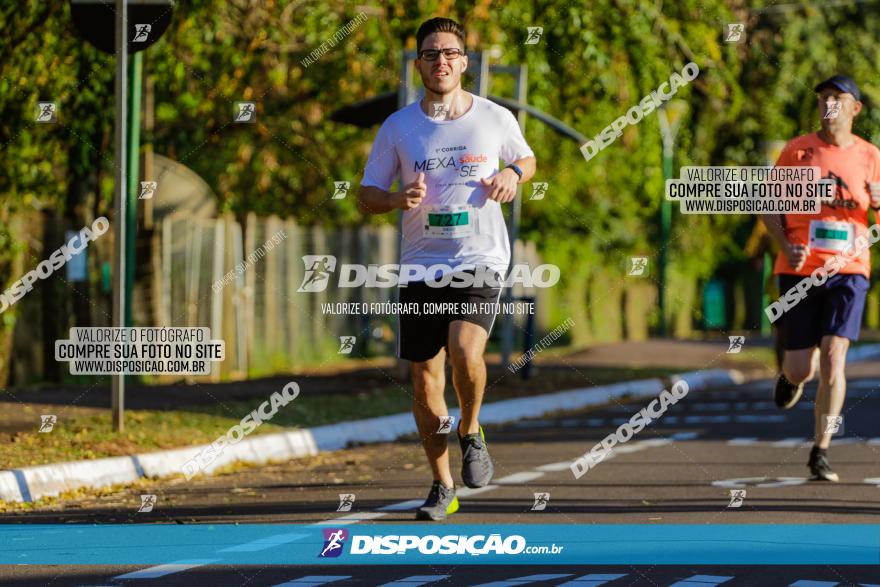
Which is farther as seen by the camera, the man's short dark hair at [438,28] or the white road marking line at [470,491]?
the white road marking line at [470,491]

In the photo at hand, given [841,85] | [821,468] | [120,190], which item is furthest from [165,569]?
[120,190]

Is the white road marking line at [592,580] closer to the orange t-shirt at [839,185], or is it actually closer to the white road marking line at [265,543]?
the white road marking line at [265,543]

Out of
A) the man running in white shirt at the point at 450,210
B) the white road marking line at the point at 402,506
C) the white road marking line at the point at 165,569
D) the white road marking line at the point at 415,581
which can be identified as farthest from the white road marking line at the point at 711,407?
the white road marking line at the point at 415,581

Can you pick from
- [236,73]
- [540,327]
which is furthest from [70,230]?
[540,327]

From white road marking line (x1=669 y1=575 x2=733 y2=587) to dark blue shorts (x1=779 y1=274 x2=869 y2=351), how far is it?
135 inches

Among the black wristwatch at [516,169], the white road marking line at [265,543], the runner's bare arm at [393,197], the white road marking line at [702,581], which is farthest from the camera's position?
the black wristwatch at [516,169]

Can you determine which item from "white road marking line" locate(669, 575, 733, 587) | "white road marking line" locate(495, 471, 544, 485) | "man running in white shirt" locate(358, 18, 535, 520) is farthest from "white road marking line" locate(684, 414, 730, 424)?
"white road marking line" locate(669, 575, 733, 587)

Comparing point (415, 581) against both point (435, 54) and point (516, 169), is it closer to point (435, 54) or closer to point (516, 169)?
point (516, 169)

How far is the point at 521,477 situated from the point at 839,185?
2681 millimetres

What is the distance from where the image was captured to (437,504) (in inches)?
349

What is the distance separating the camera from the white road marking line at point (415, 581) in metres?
7.05

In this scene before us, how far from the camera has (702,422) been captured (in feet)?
53.3

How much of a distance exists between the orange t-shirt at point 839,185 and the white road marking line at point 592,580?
3616mm

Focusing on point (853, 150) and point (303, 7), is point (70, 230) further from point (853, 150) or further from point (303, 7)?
point (853, 150)
